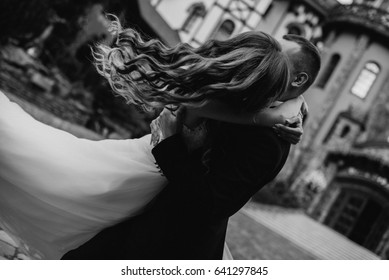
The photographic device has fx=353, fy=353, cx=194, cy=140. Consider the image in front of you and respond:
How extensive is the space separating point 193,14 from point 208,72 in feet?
49.0

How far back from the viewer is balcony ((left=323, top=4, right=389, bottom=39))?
62.1 ft

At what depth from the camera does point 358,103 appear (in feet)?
63.5

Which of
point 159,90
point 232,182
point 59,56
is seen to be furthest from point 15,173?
point 59,56

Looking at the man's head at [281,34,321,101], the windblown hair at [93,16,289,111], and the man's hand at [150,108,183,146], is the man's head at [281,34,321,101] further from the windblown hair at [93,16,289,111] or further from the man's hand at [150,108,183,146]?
the man's hand at [150,108,183,146]

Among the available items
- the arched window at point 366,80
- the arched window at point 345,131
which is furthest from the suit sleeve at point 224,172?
the arched window at point 366,80

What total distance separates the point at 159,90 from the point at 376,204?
59.1 ft

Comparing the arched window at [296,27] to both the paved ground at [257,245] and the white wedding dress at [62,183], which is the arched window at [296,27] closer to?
the paved ground at [257,245]

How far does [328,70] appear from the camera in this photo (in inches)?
796

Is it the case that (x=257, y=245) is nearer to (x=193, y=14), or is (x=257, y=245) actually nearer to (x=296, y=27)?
(x=193, y=14)

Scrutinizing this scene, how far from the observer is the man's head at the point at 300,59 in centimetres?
155

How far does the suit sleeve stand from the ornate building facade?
54.8ft

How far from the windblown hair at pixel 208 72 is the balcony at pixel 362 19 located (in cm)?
2047

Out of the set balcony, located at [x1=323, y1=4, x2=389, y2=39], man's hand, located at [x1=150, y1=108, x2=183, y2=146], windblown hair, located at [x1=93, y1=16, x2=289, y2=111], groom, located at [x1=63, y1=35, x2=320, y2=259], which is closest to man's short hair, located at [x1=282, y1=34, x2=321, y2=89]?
groom, located at [x1=63, y1=35, x2=320, y2=259]

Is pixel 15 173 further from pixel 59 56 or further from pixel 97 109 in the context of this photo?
pixel 59 56
